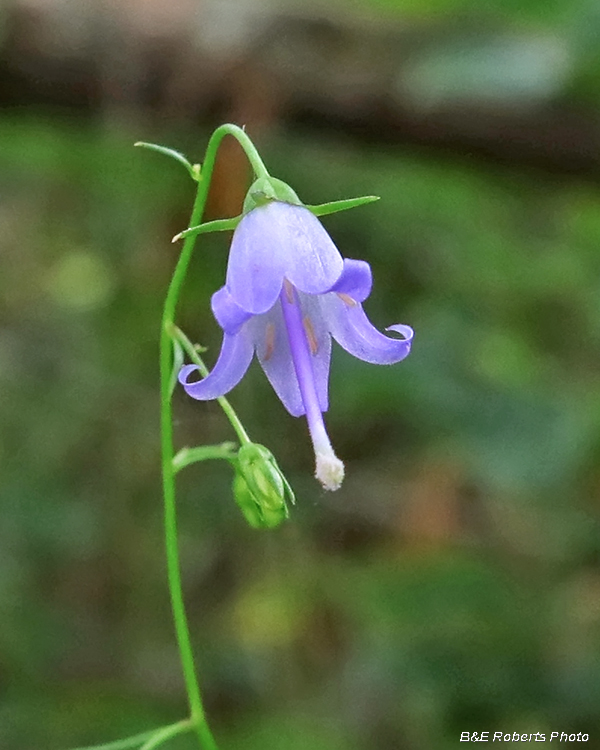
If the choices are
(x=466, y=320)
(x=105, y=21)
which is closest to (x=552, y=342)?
(x=466, y=320)

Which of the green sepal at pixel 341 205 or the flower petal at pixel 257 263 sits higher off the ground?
the green sepal at pixel 341 205

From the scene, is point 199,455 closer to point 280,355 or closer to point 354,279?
point 280,355

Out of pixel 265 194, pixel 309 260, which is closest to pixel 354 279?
pixel 309 260

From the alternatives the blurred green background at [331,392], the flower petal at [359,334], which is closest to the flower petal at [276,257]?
the flower petal at [359,334]

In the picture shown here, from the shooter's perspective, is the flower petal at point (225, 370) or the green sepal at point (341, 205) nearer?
the green sepal at point (341, 205)

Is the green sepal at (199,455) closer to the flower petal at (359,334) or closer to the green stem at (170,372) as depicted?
the green stem at (170,372)

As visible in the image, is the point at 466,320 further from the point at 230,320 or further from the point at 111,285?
the point at 230,320

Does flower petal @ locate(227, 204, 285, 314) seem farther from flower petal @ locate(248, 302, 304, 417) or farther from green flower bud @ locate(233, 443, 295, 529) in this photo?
green flower bud @ locate(233, 443, 295, 529)
